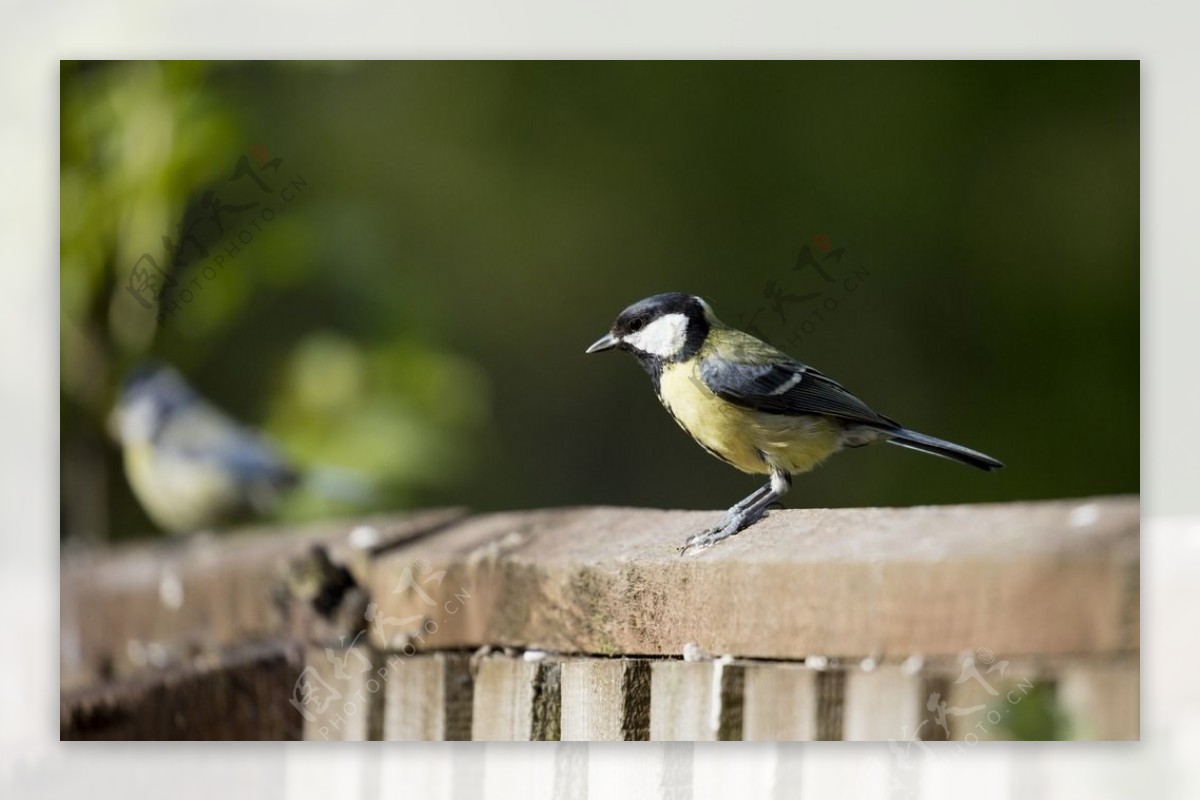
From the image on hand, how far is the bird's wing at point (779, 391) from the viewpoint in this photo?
1733mm

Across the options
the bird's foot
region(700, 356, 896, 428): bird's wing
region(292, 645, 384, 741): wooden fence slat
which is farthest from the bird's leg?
region(292, 645, 384, 741): wooden fence slat

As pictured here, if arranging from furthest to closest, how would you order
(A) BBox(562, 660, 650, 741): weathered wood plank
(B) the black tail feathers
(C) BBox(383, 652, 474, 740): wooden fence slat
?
(B) the black tail feathers → (C) BBox(383, 652, 474, 740): wooden fence slat → (A) BBox(562, 660, 650, 741): weathered wood plank

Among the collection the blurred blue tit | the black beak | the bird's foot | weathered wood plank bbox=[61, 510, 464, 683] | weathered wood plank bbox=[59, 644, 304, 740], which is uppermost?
the black beak

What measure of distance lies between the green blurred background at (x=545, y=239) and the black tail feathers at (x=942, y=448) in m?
0.14

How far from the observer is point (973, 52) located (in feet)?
6.54

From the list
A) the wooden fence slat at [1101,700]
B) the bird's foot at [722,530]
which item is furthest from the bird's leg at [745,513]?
the wooden fence slat at [1101,700]

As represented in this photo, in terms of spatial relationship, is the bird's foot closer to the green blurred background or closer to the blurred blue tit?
the green blurred background

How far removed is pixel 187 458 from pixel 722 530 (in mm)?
998

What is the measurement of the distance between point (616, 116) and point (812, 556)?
92 cm

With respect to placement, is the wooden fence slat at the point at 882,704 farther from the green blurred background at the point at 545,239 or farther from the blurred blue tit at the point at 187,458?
the blurred blue tit at the point at 187,458

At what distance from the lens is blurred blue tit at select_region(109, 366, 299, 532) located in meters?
2.01

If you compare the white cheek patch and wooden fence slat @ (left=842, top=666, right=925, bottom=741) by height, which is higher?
the white cheek patch

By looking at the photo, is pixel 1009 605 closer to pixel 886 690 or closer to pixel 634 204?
pixel 886 690

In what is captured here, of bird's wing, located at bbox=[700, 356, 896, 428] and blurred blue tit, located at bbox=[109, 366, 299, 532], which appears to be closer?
bird's wing, located at bbox=[700, 356, 896, 428]
